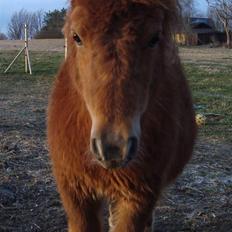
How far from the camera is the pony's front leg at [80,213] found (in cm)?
338

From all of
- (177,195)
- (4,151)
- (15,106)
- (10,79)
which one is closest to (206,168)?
(177,195)

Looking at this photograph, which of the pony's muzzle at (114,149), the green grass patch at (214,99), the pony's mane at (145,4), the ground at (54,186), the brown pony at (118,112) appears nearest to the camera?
the pony's muzzle at (114,149)

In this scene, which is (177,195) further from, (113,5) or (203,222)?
(113,5)

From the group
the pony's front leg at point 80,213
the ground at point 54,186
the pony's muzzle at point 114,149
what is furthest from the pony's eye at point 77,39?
the ground at point 54,186

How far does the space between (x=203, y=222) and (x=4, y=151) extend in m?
2.76

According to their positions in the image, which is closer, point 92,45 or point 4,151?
point 92,45

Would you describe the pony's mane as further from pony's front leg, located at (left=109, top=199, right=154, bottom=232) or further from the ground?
the ground

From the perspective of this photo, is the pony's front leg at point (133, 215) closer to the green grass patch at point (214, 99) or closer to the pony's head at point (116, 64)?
the pony's head at point (116, 64)

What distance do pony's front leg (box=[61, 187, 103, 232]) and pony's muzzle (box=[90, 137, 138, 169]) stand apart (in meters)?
1.08

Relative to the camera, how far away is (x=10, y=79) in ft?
57.2

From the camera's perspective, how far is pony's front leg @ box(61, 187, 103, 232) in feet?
11.1

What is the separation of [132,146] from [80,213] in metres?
1.22

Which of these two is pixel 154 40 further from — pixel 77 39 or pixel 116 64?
pixel 77 39

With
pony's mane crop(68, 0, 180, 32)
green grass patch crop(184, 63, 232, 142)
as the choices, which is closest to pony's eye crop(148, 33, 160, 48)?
pony's mane crop(68, 0, 180, 32)
